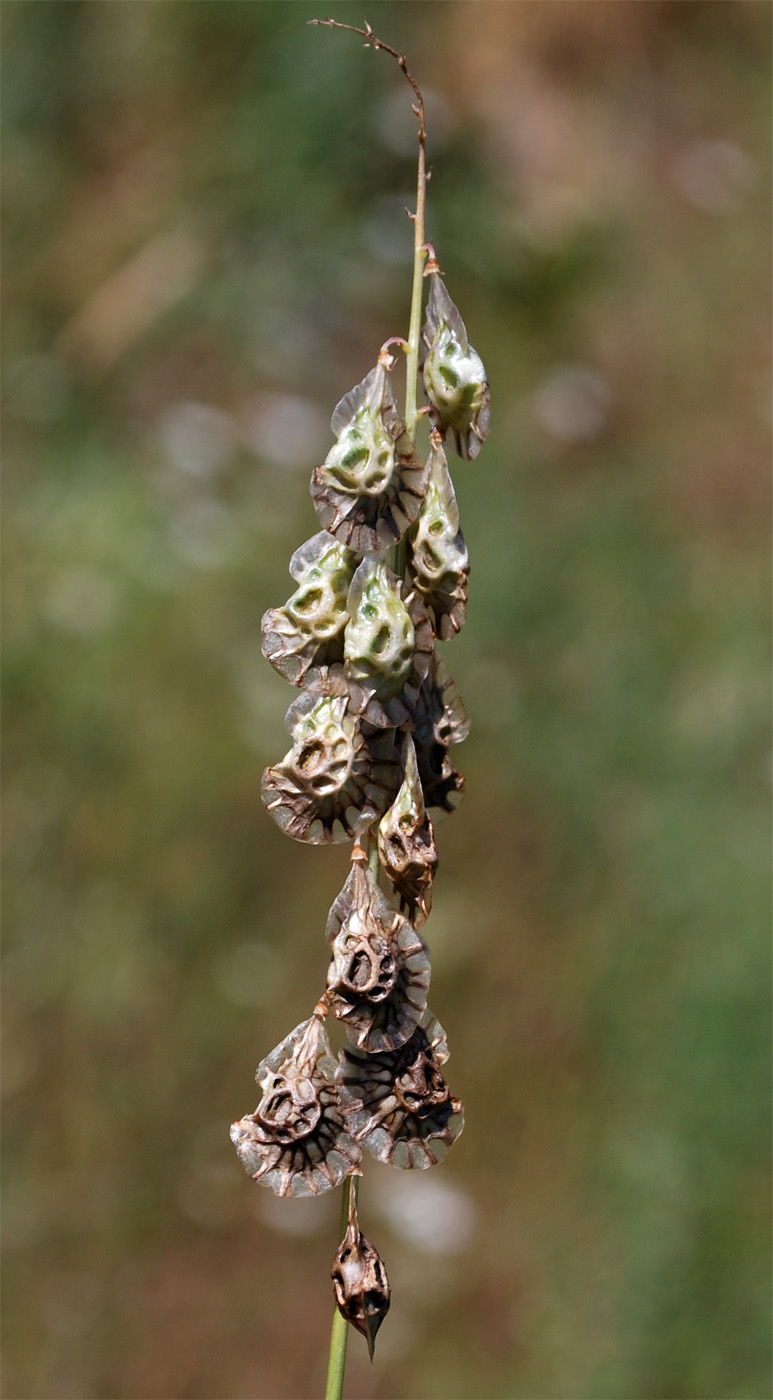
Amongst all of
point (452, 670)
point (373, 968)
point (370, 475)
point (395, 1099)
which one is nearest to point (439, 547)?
point (370, 475)

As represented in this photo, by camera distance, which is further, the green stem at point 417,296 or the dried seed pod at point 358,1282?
the dried seed pod at point 358,1282

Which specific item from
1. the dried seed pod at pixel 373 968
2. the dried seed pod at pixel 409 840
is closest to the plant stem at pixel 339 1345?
the dried seed pod at pixel 373 968

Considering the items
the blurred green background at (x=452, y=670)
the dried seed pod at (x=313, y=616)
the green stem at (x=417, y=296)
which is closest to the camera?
the green stem at (x=417, y=296)

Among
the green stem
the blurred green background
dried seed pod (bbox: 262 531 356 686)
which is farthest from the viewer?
the blurred green background

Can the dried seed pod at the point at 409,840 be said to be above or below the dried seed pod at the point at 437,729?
below

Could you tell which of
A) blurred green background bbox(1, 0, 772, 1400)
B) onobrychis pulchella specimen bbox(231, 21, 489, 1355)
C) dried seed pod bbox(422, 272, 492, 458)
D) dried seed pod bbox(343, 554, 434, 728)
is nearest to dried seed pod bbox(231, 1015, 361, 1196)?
onobrychis pulchella specimen bbox(231, 21, 489, 1355)

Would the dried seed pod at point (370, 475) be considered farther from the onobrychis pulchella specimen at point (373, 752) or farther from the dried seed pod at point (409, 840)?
the dried seed pod at point (409, 840)

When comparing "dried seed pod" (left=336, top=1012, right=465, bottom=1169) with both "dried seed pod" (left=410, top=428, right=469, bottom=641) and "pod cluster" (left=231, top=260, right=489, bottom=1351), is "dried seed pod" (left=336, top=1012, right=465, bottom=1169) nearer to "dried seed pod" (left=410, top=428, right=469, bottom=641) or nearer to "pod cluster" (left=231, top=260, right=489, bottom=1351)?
"pod cluster" (left=231, top=260, right=489, bottom=1351)
